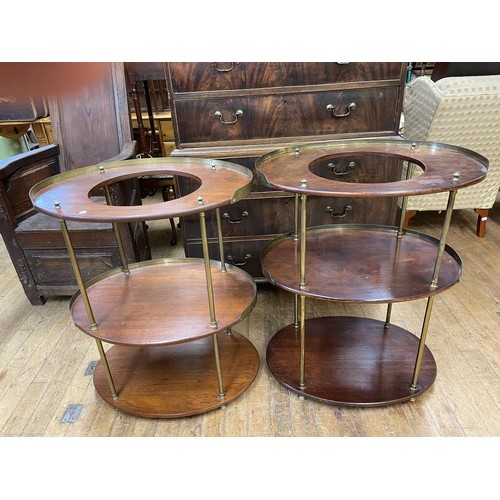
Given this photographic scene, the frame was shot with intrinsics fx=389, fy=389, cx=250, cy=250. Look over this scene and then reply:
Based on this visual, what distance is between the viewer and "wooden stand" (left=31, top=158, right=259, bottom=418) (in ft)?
3.93

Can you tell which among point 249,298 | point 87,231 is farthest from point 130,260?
point 249,298

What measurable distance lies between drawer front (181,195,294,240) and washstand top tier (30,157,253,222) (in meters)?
0.40

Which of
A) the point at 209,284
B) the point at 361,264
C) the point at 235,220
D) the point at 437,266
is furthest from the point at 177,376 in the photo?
the point at 437,266

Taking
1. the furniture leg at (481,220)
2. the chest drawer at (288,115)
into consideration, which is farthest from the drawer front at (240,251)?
the furniture leg at (481,220)

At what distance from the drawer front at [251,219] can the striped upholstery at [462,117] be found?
42.0 inches

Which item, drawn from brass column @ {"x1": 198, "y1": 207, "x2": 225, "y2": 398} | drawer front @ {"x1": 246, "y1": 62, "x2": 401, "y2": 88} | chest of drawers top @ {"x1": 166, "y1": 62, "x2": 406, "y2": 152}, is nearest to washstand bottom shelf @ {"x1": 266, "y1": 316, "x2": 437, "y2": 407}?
brass column @ {"x1": 198, "y1": 207, "x2": 225, "y2": 398}

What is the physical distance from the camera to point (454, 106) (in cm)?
212

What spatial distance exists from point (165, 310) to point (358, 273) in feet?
2.32

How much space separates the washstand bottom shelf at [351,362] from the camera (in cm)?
144

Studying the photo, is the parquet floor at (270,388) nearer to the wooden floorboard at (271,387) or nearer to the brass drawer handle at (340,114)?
the wooden floorboard at (271,387)

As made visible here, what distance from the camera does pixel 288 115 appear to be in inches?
65.9

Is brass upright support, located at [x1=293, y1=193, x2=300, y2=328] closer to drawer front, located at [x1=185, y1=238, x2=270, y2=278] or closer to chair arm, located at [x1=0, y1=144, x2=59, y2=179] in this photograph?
drawer front, located at [x1=185, y1=238, x2=270, y2=278]

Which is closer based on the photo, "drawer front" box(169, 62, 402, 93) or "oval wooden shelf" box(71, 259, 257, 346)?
"oval wooden shelf" box(71, 259, 257, 346)

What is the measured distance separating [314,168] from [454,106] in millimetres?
1005
